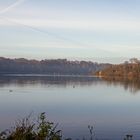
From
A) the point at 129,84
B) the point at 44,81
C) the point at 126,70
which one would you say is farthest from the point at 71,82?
the point at 126,70

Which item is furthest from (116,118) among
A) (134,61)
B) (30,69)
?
(30,69)

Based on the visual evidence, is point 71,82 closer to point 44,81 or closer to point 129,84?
point 44,81

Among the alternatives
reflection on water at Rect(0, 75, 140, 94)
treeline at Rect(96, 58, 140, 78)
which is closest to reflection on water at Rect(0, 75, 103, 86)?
reflection on water at Rect(0, 75, 140, 94)

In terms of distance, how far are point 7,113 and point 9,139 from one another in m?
14.7

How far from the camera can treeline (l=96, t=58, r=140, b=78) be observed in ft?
330

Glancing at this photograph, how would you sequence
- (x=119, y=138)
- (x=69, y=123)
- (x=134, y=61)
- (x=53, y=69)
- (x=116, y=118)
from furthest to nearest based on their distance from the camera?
(x=53, y=69), (x=134, y=61), (x=116, y=118), (x=69, y=123), (x=119, y=138)

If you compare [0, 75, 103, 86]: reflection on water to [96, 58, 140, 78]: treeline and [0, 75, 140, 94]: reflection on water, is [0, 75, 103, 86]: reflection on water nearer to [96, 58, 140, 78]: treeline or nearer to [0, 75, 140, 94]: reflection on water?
[0, 75, 140, 94]: reflection on water

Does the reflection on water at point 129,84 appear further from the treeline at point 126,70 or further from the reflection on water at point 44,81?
the treeline at point 126,70

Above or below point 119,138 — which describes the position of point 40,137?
above

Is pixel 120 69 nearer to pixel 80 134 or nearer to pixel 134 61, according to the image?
pixel 134 61

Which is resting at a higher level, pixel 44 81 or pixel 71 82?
pixel 44 81

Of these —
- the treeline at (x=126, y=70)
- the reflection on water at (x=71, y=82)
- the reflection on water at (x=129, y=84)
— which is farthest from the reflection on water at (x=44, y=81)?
the treeline at (x=126, y=70)

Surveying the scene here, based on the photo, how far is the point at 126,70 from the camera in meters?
106

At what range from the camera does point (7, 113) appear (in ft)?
62.2
